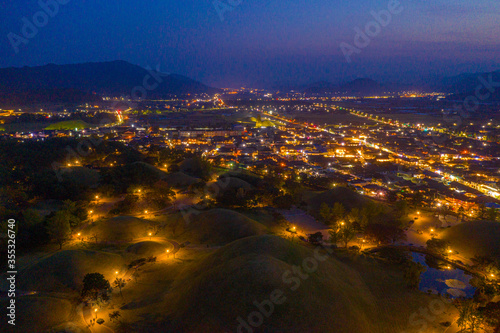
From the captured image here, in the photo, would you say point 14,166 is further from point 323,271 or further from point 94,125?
point 94,125

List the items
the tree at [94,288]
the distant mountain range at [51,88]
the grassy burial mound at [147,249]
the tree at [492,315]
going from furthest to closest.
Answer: the distant mountain range at [51,88]
the grassy burial mound at [147,249]
the tree at [94,288]
the tree at [492,315]

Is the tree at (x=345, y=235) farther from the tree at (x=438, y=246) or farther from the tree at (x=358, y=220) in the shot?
the tree at (x=438, y=246)

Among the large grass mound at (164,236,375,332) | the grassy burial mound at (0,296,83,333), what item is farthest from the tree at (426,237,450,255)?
the grassy burial mound at (0,296,83,333)

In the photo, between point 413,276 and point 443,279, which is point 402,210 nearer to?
point 443,279

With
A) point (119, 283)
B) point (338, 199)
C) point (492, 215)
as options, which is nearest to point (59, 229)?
point (119, 283)

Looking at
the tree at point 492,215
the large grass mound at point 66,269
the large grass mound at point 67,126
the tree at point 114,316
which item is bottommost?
the tree at point 492,215

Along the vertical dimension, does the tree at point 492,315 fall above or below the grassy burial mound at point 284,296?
below

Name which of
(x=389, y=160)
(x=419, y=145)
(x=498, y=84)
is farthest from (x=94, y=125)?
(x=498, y=84)

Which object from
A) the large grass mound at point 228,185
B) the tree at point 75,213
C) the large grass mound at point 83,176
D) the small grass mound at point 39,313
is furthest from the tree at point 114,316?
the large grass mound at point 83,176
